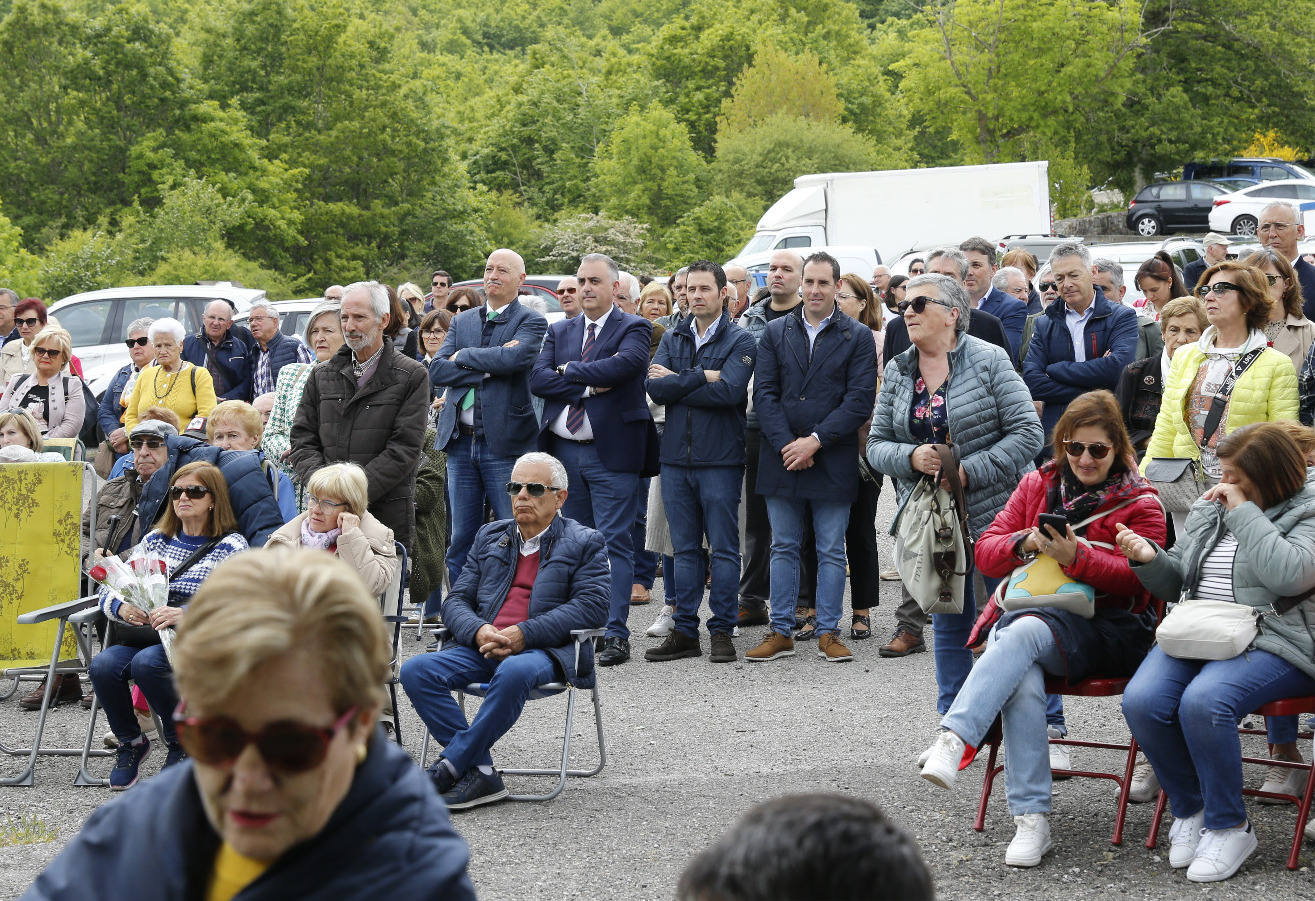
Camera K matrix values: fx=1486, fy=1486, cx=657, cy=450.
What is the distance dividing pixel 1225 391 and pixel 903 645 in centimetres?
250

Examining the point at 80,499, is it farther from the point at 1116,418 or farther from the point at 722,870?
the point at 722,870

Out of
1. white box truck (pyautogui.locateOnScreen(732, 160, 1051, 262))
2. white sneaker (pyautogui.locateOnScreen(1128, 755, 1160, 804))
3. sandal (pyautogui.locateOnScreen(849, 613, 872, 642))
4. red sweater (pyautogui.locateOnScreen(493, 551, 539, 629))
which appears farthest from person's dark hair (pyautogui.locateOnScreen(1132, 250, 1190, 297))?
white box truck (pyautogui.locateOnScreen(732, 160, 1051, 262))

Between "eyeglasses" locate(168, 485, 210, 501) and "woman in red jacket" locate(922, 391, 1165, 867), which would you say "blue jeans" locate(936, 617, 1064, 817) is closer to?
"woman in red jacket" locate(922, 391, 1165, 867)

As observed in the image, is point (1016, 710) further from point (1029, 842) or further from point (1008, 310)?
point (1008, 310)

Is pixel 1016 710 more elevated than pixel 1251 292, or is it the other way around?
pixel 1251 292

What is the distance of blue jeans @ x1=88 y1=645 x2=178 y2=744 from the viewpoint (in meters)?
6.35

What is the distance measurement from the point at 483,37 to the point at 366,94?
76.5 m

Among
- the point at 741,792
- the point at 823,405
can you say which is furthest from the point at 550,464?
the point at 823,405

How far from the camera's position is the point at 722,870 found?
5.65 ft

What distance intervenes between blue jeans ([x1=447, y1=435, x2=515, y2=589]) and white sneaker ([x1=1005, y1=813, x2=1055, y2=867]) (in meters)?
4.67

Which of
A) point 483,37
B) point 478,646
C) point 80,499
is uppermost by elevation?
point 483,37

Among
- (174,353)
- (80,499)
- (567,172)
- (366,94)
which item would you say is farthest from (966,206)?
(567,172)

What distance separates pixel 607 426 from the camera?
8781mm

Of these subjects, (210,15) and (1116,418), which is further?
(210,15)
